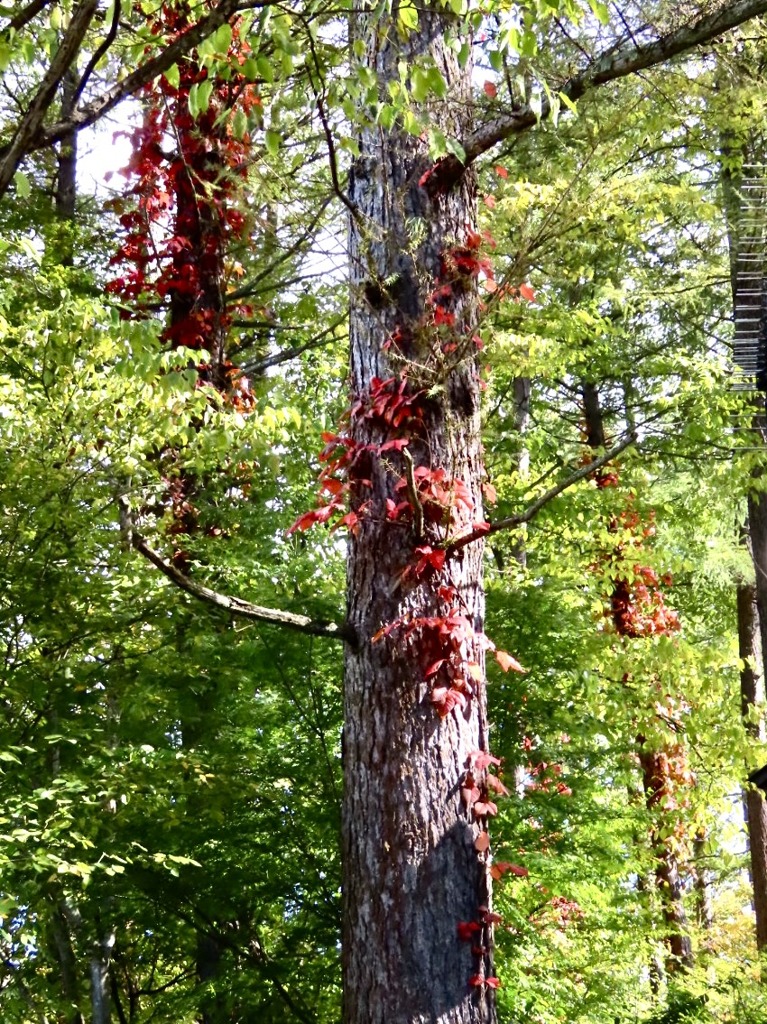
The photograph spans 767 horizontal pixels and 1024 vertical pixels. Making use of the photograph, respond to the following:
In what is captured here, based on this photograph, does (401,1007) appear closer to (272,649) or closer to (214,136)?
(272,649)

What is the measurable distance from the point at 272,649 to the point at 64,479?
1.33 m

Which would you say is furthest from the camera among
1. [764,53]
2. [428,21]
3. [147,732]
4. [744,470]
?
[744,470]

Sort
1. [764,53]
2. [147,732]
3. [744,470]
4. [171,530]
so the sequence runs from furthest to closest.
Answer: [744,470], [171,530], [764,53], [147,732]

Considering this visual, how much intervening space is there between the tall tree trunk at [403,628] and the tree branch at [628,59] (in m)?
0.17

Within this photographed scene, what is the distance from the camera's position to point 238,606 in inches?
110

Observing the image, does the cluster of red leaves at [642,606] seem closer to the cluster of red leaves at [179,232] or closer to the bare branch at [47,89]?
the cluster of red leaves at [179,232]

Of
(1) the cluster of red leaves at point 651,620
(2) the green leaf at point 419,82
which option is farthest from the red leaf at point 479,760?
(1) the cluster of red leaves at point 651,620

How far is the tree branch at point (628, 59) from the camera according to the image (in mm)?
2797

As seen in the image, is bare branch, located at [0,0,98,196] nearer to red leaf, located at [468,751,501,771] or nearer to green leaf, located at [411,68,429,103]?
green leaf, located at [411,68,429,103]

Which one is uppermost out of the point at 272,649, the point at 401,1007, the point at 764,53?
the point at 764,53

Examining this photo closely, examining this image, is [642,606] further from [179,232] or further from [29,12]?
[29,12]

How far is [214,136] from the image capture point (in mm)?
6523

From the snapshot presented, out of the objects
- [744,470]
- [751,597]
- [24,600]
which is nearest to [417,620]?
[24,600]

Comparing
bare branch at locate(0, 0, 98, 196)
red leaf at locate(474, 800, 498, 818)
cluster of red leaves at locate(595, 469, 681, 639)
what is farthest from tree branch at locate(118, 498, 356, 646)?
cluster of red leaves at locate(595, 469, 681, 639)
